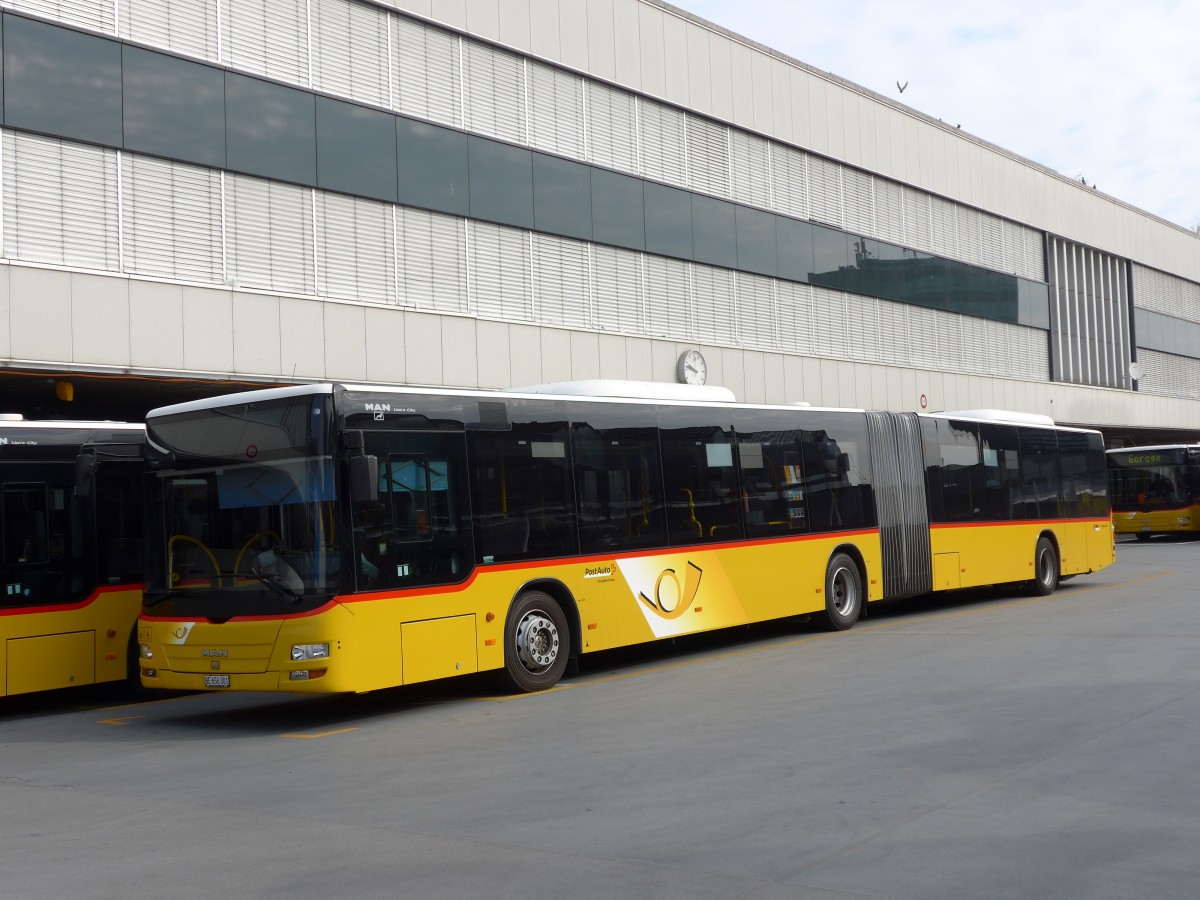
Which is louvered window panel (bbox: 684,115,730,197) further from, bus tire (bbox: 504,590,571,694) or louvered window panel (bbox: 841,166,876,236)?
bus tire (bbox: 504,590,571,694)

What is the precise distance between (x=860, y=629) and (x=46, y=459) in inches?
407

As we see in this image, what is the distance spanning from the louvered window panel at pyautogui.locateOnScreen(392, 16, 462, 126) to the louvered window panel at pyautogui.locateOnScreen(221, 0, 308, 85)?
6.18ft

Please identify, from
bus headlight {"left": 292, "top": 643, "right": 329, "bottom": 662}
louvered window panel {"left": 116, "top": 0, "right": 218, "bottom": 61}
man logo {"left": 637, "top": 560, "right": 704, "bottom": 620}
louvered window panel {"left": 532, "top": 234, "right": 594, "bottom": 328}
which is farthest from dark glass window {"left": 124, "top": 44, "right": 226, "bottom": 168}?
bus headlight {"left": 292, "top": 643, "right": 329, "bottom": 662}

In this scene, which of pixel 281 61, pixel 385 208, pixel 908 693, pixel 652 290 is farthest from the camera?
pixel 652 290

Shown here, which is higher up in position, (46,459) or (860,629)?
(46,459)

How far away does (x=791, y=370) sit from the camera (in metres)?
30.0

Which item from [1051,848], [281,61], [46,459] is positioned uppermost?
[281,61]

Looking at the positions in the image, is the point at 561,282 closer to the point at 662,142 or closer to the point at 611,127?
the point at 611,127

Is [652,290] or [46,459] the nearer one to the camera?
[46,459]

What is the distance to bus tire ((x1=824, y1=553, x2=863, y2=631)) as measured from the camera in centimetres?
1719

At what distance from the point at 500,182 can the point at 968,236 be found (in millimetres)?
18811

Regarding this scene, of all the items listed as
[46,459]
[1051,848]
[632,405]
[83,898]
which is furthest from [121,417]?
[1051,848]

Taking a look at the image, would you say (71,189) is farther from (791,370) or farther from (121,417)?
(791,370)

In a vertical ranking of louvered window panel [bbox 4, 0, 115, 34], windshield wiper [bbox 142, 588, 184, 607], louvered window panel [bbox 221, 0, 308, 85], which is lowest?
windshield wiper [bbox 142, 588, 184, 607]
